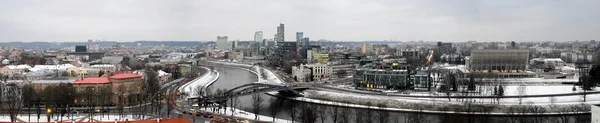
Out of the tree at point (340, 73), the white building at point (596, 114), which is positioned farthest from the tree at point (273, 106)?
the tree at point (340, 73)

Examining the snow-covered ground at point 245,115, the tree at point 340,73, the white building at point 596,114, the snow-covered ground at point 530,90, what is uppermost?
the white building at point 596,114

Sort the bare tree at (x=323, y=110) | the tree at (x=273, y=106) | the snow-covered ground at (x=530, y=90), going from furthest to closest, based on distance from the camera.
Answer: the snow-covered ground at (x=530, y=90), the tree at (x=273, y=106), the bare tree at (x=323, y=110)

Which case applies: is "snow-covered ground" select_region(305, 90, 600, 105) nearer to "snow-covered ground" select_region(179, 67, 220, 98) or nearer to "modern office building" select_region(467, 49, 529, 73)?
"snow-covered ground" select_region(179, 67, 220, 98)

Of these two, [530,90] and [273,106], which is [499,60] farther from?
[273,106]

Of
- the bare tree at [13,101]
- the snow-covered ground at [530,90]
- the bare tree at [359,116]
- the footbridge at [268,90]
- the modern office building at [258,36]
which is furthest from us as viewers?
the modern office building at [258,36]

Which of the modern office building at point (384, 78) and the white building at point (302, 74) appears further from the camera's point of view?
the white building at point (302, 74)

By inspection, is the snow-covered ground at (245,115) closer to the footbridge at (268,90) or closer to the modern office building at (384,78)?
the footbridge at (268,90)

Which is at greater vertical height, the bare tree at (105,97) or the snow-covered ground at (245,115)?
the bare tree at (105,97)

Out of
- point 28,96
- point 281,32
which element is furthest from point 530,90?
point 281,32
